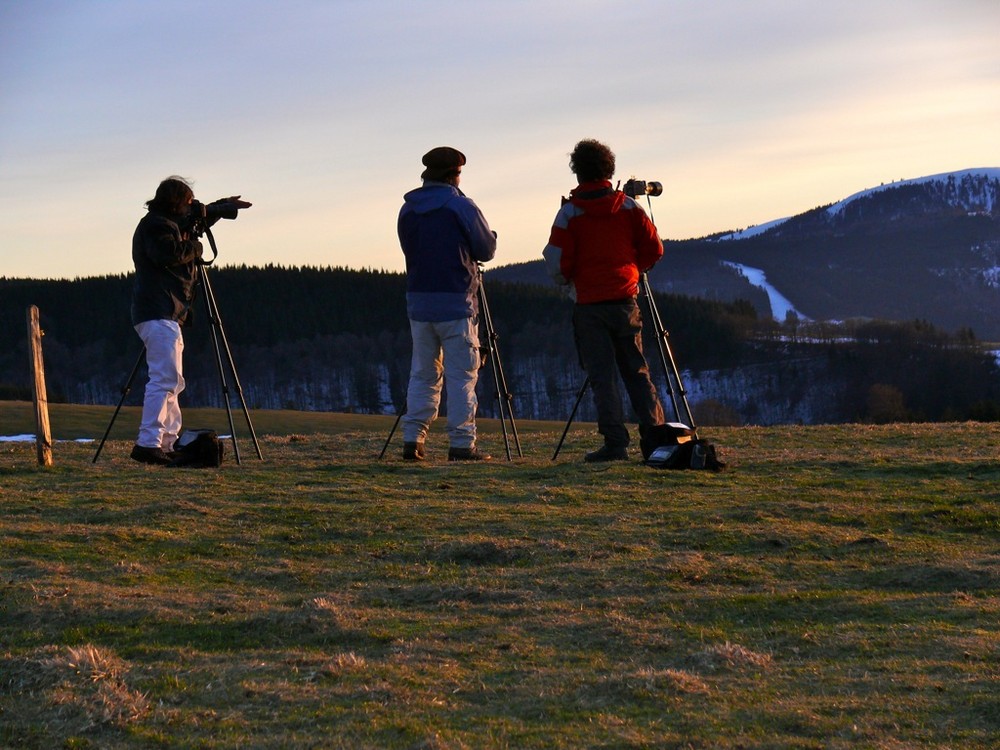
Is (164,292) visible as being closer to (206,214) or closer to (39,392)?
(206,214)

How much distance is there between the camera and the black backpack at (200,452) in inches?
426

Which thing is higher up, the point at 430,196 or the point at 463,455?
the point at 430,196

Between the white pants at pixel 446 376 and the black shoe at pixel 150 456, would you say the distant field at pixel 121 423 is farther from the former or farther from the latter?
the black shoe at pixel 150 456

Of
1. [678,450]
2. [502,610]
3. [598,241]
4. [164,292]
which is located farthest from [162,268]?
[502,610]

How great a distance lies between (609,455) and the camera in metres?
11.2

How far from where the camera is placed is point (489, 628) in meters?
5.32

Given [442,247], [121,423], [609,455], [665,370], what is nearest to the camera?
[442,247]

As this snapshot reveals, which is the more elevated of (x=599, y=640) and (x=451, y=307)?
(x=451, y=307)

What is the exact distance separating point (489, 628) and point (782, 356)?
141755 millimetres

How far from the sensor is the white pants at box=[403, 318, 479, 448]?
11164 millimetres

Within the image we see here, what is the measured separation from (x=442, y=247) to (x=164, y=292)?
2.38m

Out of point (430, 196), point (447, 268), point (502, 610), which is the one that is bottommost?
point (502, 610)

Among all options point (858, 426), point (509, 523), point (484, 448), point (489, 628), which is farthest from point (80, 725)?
point (858, 426)

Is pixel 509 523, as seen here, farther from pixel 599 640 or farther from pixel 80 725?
pixel 80 725
